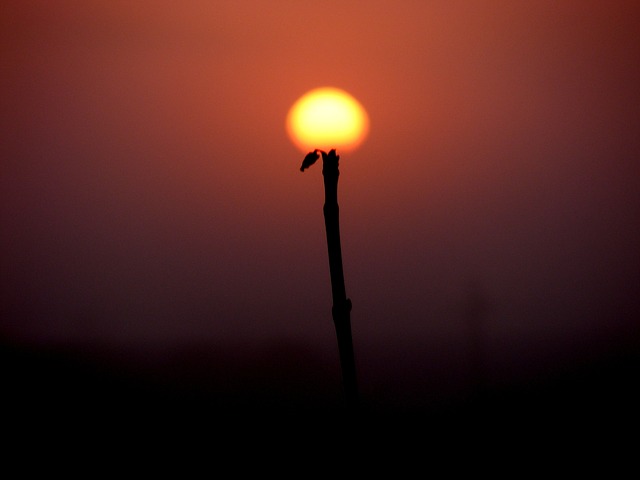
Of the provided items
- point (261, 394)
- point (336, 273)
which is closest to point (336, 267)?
point (336, 273)

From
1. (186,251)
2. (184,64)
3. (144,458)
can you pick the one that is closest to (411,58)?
(184,64)

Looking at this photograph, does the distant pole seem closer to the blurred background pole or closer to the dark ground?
the blurred background pole

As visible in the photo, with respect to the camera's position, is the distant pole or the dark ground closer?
the distant pole

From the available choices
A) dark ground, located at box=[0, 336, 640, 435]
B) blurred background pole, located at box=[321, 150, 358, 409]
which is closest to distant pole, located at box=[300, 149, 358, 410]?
blurred background pole, located at box=[321, 150, 358, 409]

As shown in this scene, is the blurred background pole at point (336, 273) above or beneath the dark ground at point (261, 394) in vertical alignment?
above

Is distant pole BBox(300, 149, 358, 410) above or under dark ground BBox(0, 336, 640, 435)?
above

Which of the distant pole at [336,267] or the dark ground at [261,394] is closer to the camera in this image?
the distant pole at [336,267]

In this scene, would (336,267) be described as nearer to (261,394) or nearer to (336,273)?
(336,273)

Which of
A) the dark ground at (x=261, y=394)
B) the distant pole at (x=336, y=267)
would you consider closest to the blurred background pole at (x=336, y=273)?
the distant pole at (x=336, y=267)

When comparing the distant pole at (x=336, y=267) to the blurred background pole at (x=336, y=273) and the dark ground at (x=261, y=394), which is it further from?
the dark ground at (x=261, y=394)
